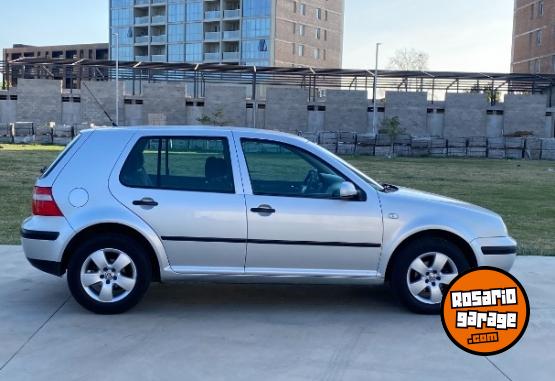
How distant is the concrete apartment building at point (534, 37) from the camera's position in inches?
2598

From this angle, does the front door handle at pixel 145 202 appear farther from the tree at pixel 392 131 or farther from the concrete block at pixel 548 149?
the concrete block at pixel 548 149

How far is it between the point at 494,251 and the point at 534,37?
237 feet

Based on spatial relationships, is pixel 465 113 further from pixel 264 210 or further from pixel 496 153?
pixel 264 210

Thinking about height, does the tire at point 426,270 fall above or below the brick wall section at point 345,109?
below

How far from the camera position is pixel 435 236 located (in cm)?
554

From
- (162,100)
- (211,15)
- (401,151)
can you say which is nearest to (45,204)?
(401,151)

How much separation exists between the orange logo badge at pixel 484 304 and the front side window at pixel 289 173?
7.34 feet

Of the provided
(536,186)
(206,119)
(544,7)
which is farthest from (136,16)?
(536,186)

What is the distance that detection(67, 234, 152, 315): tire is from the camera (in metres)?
5.35

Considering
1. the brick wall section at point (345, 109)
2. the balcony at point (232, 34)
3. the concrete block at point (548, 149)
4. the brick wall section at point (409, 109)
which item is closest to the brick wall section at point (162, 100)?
the brick wall section at point (345, 109)

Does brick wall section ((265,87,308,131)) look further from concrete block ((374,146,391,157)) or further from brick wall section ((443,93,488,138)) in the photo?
brick wall section ((443,93,488,138))

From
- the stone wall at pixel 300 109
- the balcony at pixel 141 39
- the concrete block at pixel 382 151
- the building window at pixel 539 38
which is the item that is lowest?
the concrete block at pixel 382 151

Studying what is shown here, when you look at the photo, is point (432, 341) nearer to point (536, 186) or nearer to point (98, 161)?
point (98, 161)

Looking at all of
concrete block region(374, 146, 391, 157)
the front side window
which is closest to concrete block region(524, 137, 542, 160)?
concrete block region(374, 146, 391, 157)
